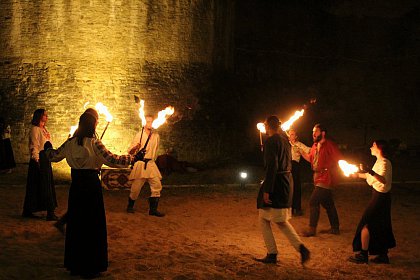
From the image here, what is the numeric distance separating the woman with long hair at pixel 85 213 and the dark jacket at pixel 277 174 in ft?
6.42

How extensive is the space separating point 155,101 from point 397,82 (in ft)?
48.0

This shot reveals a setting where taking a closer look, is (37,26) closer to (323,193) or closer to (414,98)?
(323,193)

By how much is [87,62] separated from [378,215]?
1139 cm

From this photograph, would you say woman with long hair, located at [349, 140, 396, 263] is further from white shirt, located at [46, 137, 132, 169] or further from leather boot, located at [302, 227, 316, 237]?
white shirt, located at [46, 137, 132, 169]

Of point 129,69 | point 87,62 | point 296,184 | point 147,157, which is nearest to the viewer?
point 147,157

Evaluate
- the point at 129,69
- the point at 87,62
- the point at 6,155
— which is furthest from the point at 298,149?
the point at 6,155

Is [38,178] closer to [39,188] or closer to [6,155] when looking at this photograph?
[39,188]

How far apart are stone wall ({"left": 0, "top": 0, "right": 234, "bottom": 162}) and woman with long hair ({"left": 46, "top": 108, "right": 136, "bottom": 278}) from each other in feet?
31.8

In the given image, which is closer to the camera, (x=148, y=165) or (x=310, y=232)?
(x=310, y=232)

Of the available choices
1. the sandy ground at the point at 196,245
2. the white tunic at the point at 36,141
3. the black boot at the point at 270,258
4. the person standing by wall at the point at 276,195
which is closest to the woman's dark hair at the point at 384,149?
the person standing by wall at the point at 276,195

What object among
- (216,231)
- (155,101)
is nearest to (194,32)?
(155,101)

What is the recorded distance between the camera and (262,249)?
6625 mm

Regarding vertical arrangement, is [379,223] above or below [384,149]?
below

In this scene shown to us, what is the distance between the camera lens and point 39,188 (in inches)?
308
